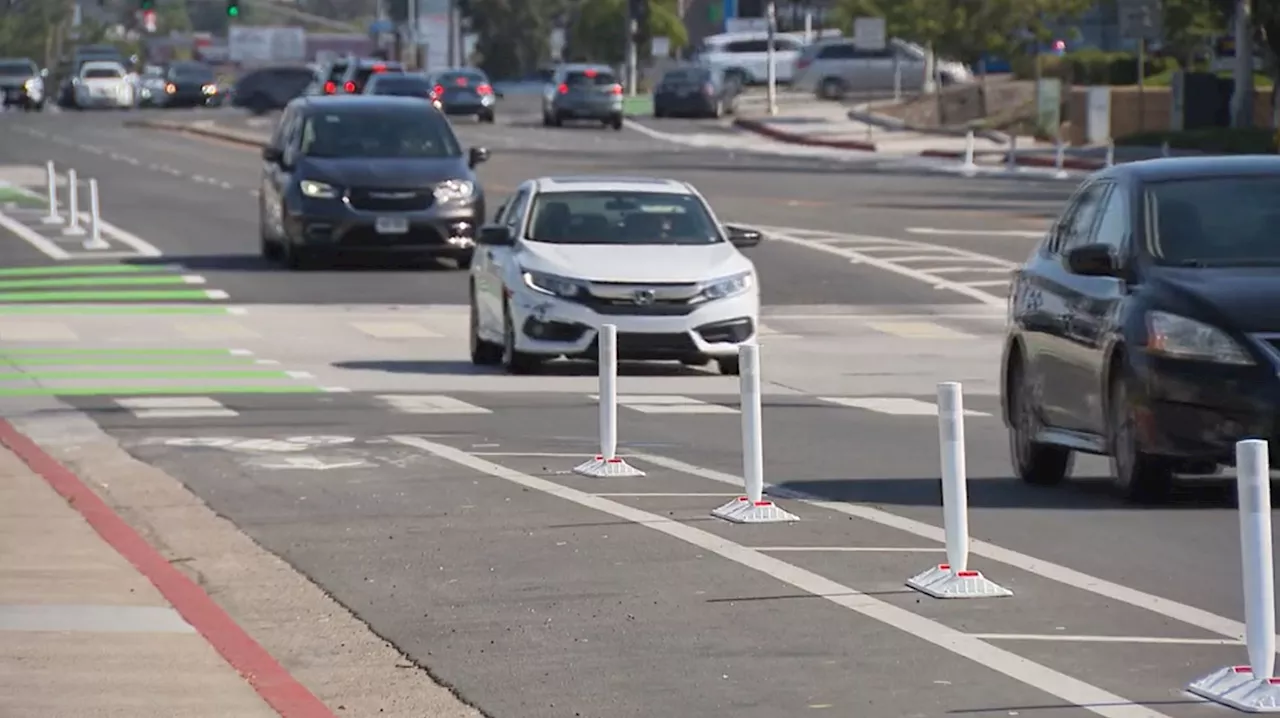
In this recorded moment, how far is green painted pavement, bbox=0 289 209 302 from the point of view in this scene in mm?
28000

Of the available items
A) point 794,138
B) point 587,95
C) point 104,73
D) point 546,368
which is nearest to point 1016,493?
point 546,368

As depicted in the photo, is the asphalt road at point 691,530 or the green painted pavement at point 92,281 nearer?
the asphalt road at point 691,530

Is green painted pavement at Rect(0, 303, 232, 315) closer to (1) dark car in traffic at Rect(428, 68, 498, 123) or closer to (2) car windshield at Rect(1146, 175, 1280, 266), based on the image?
(2) car windshield at Rect(1146, 175, 1280, 266)

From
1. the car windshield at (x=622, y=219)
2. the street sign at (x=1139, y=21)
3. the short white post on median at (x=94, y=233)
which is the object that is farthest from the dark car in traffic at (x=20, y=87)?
the car windshield at (x=622, y=219)

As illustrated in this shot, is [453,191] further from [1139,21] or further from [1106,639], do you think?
[1139,21]

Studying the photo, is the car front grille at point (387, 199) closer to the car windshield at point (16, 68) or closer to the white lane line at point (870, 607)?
the white lane line at point (870, 607)

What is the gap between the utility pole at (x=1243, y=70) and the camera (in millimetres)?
51781

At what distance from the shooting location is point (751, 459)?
39.2ft

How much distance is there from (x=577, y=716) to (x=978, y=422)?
9.88m

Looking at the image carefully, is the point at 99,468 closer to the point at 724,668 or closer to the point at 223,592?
the point at 223,592

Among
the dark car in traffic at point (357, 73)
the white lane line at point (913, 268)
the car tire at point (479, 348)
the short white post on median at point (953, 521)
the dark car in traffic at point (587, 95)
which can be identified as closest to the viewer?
the short white post on median at point (953, 521)

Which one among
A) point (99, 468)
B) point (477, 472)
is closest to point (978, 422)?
point (477, 472)

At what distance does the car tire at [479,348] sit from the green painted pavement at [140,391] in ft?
6.93

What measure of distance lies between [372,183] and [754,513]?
18134 millimetres
